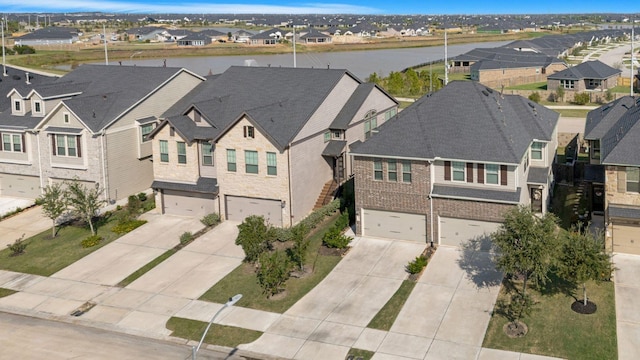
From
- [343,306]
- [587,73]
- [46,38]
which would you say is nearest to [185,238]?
[343,306]

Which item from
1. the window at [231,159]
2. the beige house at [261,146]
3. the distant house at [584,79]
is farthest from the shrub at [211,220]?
the distant house at [584,79]

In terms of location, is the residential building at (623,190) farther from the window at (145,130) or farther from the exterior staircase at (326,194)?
the window at (145,130)

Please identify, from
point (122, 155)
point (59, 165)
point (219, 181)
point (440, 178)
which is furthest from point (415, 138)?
point (59, 165)

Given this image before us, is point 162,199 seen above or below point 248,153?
below

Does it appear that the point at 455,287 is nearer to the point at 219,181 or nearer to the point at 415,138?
the point at 415,138

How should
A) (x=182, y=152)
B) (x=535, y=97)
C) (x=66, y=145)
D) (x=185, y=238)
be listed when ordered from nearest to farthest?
1. (x=185, y=238)
2. (x=182, y=152)
3. (x=66, y=145)
4. (x=535, y=97)

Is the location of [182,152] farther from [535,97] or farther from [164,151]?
[535,97]

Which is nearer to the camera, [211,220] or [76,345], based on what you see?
[76,345]
